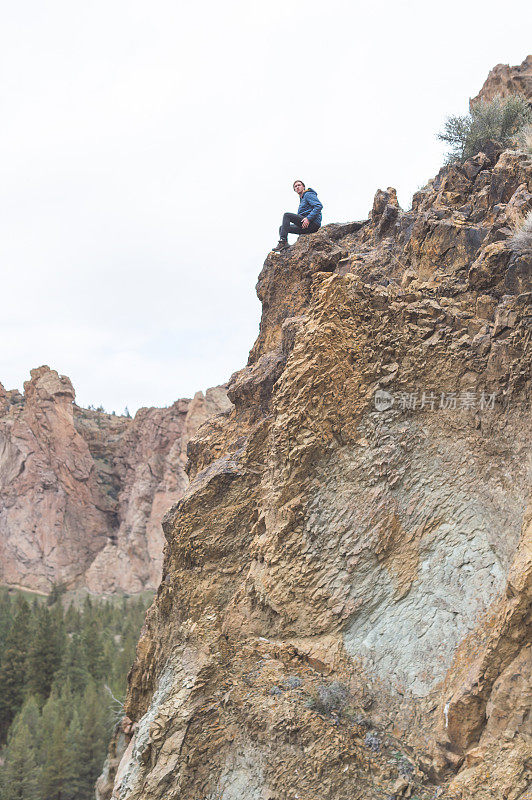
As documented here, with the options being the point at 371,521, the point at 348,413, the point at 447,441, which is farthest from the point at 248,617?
the point at 447,441

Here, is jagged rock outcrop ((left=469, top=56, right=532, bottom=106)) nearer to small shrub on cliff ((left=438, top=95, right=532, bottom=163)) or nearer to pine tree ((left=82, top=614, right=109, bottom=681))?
small shrub on cliff ((left=438, top=95, right=532, bottom=163))

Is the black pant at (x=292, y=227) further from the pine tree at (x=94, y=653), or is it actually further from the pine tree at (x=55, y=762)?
the pine tree at (x=94, y=653)

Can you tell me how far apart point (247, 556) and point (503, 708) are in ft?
12.2

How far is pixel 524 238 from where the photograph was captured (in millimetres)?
6781

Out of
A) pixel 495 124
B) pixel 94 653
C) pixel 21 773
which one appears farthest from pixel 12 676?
pixel 495 124

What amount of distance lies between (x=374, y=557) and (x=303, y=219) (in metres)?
6.22

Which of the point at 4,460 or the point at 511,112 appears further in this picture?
the point at 4,460

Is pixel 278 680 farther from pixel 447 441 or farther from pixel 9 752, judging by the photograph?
pixel 9 752

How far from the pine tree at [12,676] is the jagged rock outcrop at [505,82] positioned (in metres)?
39.8

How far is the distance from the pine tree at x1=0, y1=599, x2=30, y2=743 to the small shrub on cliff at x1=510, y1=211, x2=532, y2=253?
39.1m

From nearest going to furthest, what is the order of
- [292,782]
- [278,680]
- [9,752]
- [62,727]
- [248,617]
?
[292,782]
[278,680]
[248,617]
[9,752]
[62,727]

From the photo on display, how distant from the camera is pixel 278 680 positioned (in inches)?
258

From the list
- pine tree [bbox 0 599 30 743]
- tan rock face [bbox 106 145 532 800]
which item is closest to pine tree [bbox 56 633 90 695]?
pine tree [bbox 0 599 30 743]

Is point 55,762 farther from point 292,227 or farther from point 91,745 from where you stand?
point 292,227
